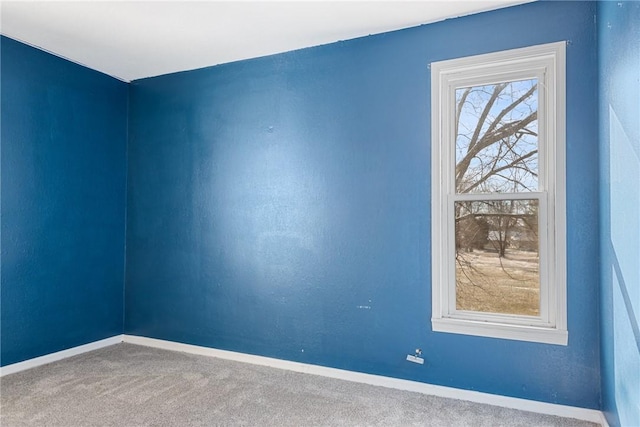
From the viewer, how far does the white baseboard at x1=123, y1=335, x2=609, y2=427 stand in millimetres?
2338

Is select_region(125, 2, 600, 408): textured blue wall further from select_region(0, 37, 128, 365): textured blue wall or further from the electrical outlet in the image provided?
select_region(0, 37, 128, 365): textured blue wall

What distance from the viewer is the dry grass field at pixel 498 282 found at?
8.23 ft

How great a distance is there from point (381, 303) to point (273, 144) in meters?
1.44

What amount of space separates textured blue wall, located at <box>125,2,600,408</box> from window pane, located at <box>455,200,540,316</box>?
202mm

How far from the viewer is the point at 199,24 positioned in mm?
2773

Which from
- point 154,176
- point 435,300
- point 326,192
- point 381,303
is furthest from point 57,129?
point 435,300

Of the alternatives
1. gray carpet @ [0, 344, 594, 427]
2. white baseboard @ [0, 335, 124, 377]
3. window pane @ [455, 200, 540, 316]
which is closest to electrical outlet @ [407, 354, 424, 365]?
gray carpet @ [0, 344, 594, 427]

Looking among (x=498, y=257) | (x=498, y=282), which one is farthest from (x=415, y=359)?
(x=498, y=257)

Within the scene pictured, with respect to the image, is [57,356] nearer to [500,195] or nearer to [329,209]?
[329,209]

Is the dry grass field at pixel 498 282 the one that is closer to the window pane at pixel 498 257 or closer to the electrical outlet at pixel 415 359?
the window pane at pixel 498 257

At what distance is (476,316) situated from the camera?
262 centimetres

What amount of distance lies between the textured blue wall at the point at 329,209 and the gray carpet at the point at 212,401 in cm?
20

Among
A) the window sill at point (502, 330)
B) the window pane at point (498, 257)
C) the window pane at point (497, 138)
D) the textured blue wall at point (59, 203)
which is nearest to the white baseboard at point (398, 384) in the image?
the window sill at point (502, 330)

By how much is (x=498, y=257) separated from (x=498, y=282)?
6.2 inches
